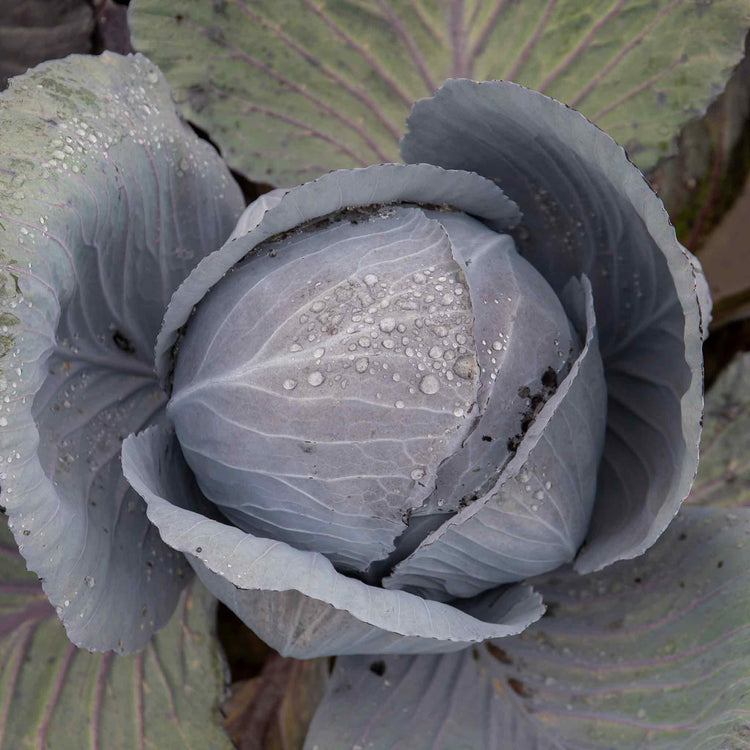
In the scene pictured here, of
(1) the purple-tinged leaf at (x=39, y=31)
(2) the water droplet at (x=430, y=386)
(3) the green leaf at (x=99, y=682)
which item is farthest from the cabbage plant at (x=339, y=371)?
(1) the purple-tinged leaf at (x=39, y=31)

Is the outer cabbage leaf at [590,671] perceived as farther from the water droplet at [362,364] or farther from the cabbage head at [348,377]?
the water droplet at [362,364]

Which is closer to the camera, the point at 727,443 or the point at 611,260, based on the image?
the point at 611,260

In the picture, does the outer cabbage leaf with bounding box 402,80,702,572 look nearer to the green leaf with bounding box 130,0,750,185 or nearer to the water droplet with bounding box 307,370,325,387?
the green leaf with bounding box 130,0,750,185

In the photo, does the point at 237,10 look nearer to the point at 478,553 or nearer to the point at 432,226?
the point at 432,226

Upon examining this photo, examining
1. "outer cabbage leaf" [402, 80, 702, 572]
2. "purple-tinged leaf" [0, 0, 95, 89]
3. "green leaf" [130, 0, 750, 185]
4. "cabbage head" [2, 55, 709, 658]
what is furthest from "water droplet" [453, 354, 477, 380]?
"purple-tinged leaf" [0, 0, 95, 89]

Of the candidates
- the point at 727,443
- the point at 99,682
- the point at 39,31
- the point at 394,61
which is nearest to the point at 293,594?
the point at 99,682

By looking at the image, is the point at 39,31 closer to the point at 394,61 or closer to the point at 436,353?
the point at 394,61
